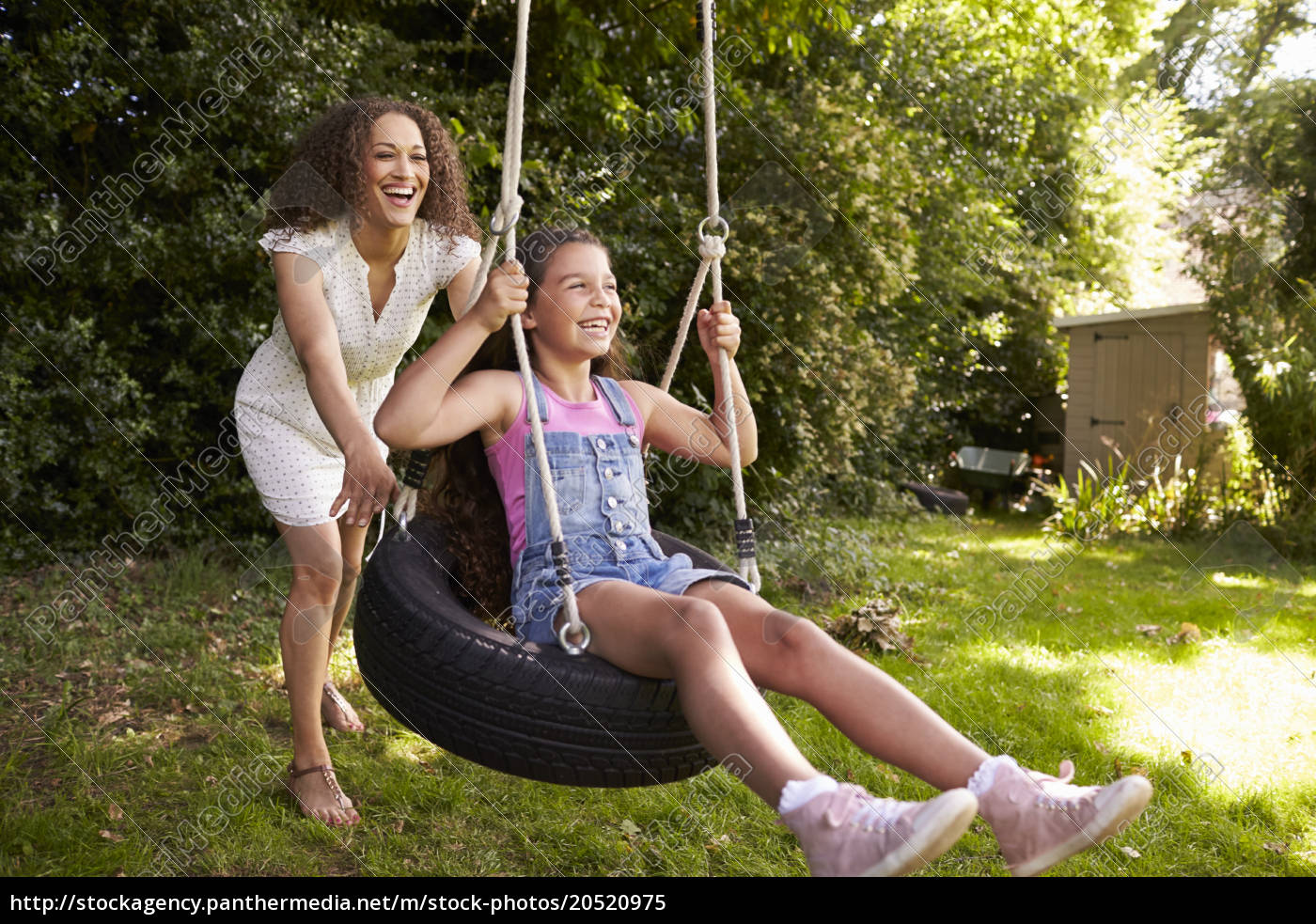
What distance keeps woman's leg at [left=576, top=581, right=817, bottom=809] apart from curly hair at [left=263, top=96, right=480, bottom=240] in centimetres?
95

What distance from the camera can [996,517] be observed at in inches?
359

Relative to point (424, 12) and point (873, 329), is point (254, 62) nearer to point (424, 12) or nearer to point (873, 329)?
point (424, 12)

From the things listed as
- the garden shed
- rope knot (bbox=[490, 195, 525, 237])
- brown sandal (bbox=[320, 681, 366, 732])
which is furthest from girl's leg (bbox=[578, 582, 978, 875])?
the garden shed

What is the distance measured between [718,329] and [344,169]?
812 millimetres

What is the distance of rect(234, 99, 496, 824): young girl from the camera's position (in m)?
1.95

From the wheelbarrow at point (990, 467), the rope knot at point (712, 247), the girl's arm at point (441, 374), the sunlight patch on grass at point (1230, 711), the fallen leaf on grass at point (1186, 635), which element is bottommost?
the wheelbarrow at point (990, 467)

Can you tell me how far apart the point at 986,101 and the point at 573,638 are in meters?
8.34

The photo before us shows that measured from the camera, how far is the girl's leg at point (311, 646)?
2.17m

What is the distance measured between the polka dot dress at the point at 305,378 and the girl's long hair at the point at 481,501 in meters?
0.20

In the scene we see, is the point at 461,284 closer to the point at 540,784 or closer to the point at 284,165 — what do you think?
the point at 540,784

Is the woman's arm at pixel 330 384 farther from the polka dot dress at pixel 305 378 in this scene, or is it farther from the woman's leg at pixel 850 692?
the woman's leg at pixel 850 692

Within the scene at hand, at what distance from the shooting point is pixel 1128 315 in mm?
8336

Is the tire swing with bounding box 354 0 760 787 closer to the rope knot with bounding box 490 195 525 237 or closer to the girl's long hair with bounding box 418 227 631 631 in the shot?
the rope knot with bounding box 490 195 525 237

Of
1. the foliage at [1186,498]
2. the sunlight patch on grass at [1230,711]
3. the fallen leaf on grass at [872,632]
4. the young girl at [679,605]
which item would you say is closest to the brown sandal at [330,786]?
the young girl at [679,605]
